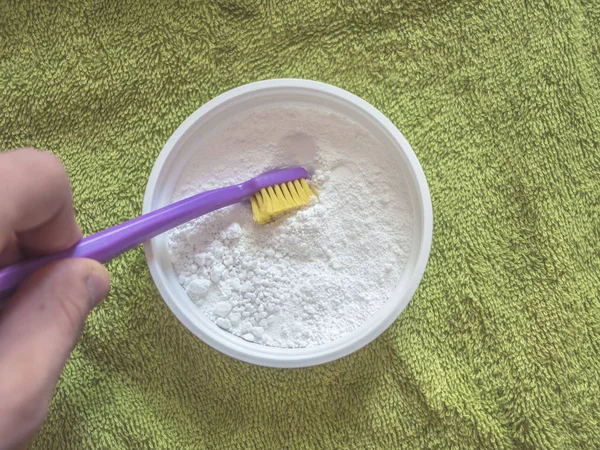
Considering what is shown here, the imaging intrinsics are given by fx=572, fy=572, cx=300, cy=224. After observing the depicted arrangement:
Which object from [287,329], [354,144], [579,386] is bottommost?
[579,386]

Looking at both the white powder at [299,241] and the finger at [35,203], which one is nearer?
the finger at [35,203]

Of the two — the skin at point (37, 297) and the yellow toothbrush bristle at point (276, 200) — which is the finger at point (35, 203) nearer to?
the skin at point (37, 297)

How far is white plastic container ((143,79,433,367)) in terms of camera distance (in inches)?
21.3

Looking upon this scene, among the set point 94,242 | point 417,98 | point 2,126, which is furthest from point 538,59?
point 2,126

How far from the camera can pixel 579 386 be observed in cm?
61

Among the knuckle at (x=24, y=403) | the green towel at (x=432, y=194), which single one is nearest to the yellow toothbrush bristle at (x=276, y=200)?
the green towel at (x=432, y=194)

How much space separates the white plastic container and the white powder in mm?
10

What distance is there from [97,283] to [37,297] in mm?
46

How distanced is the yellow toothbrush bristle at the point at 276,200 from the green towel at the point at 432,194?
137 millimetres

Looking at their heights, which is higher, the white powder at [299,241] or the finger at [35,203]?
the finger at [35,203]

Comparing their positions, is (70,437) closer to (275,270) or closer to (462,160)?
(275,270)

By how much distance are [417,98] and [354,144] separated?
10 centimetres

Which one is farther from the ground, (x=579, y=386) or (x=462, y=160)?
(x=462, y=160)

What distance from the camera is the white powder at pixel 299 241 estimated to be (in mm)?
562
